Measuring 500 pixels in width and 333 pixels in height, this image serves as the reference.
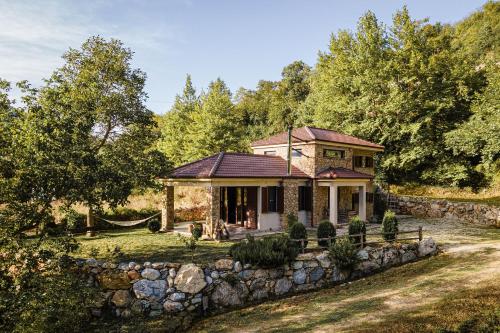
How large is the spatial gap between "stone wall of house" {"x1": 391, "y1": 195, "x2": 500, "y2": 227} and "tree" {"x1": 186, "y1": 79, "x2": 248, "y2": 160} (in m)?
20.7

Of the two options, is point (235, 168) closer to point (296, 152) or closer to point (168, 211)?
point (168, 211)

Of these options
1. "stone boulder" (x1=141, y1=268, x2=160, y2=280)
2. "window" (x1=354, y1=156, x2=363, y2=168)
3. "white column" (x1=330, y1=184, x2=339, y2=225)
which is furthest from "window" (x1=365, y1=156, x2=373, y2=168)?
"stone boulder" (x1=141, y1=268, x2=160, y2=280)

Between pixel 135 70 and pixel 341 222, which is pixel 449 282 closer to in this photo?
pixel 341 222

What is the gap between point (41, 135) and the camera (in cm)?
1145

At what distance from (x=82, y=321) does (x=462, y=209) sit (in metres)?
27.7

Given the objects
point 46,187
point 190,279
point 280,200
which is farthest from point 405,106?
point 46,187

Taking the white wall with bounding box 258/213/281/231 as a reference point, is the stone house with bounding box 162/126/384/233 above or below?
above

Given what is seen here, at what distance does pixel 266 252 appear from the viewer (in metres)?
14.0

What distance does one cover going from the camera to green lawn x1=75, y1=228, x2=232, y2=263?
1538cm

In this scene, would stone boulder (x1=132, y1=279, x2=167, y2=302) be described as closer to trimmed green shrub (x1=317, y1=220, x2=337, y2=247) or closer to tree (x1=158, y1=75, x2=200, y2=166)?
trimmed green shrub (x1=317, y1=220, x2=337, y2=247)

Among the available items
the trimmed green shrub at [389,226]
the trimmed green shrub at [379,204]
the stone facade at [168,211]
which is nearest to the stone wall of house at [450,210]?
the trimmed green shrub at [379,204]

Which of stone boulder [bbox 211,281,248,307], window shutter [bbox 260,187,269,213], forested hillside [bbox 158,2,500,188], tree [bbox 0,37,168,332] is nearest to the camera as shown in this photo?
tree [bbox 0,37,168,332]

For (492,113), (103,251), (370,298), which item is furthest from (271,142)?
(492,113)

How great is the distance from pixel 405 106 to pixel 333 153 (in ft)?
44.9
